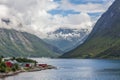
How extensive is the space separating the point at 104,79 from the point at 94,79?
5.37m

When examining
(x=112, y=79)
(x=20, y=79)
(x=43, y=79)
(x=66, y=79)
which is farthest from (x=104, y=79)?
(x=20, y=79)

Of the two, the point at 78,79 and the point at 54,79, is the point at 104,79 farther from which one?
the point at 54,79

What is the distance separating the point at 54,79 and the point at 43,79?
6.00 metres

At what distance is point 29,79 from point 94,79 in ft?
114

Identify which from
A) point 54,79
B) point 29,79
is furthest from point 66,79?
point 29,79

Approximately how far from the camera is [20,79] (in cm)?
18150

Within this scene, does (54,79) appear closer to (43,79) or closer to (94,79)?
(43,79)

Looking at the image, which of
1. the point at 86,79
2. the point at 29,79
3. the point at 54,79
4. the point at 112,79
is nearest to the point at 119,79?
Result: the point at 112,79

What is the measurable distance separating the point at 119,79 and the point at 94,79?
44.5 feet

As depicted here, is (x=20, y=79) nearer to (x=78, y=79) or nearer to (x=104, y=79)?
(x=78, y=79)

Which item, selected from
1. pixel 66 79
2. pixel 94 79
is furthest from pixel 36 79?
pixel 94 79

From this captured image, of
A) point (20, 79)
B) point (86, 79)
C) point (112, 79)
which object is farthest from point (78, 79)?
point (20, 79)

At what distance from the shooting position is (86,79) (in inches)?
7293

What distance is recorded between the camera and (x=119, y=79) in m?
179
